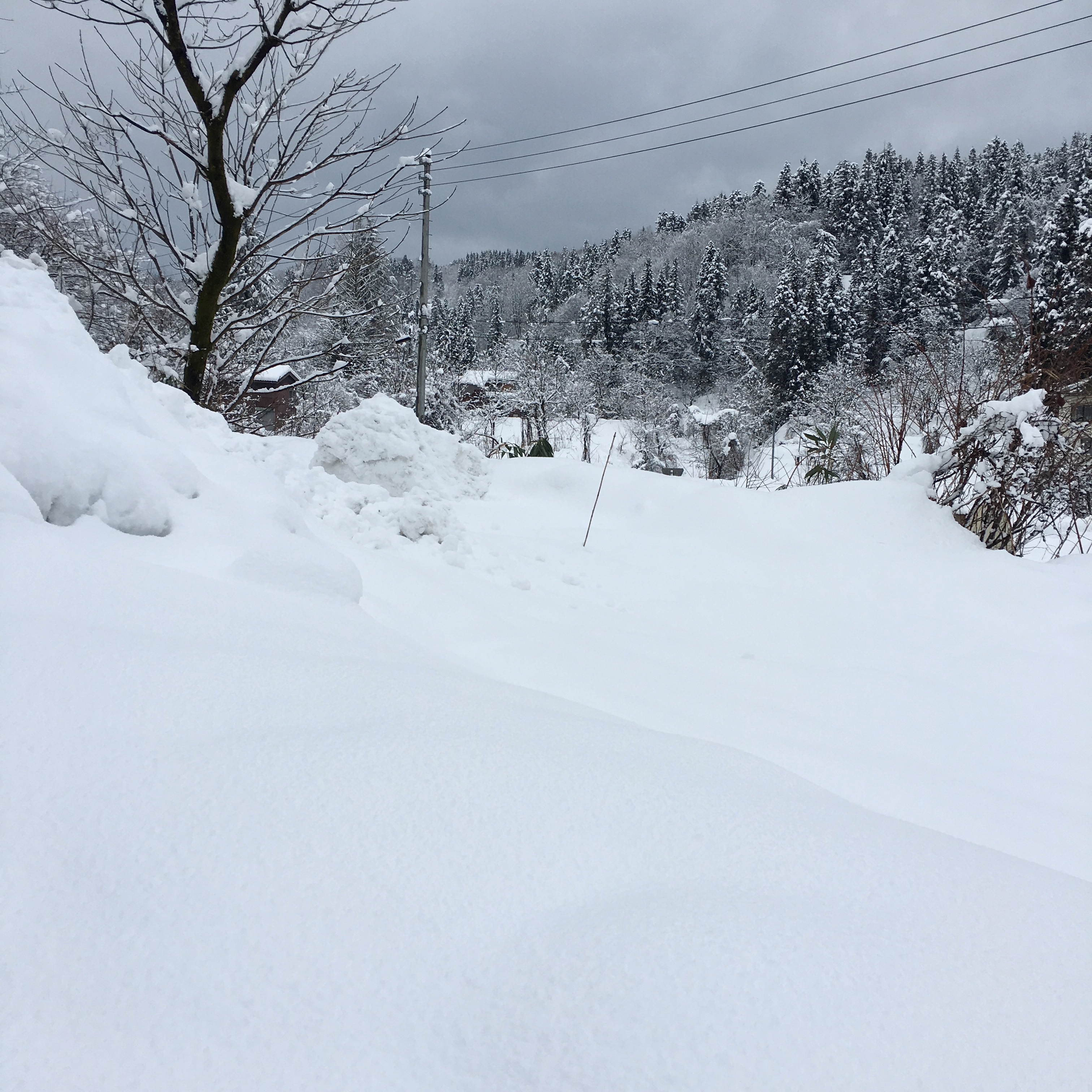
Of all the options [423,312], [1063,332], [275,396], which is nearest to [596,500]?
[1063,332]

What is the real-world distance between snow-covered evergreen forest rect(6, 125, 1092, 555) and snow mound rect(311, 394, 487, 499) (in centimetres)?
55

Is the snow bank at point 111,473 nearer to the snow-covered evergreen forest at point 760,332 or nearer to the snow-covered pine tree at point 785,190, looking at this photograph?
the snow-covered evergreen forest at point 760,332

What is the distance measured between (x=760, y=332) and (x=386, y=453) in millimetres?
47024

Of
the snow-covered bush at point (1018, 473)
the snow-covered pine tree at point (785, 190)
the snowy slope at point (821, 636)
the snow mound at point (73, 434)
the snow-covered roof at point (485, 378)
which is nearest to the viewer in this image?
the snow mound at point (73, 434)

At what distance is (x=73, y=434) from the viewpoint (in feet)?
5.61

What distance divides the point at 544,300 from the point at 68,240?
2813 inches

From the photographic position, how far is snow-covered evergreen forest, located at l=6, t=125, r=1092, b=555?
491cm

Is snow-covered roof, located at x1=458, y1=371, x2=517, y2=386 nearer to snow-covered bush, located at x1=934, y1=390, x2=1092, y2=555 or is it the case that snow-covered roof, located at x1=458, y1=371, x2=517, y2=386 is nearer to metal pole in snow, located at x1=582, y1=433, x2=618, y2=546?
metal pole in snow, located at x1=582, y1=433, x2=618, y2=546

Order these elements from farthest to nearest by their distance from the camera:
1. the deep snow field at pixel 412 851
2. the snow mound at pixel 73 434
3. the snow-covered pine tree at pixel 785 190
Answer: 1. the snow-covered pine tree at pixel 785 190
2. the snow mound at pixel 73 434
3. the deep snow field at pixel 412 851

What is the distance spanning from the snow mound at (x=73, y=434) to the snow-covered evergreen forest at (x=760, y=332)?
9.37ft

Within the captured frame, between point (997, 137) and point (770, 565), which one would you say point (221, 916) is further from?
point (997, 137)

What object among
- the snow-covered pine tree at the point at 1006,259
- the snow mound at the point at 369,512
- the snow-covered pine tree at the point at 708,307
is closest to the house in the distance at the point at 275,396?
the snow mound at the point at 369,512

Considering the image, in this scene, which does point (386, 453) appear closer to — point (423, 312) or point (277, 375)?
point (423, 312)

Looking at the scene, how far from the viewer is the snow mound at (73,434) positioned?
1573mm
